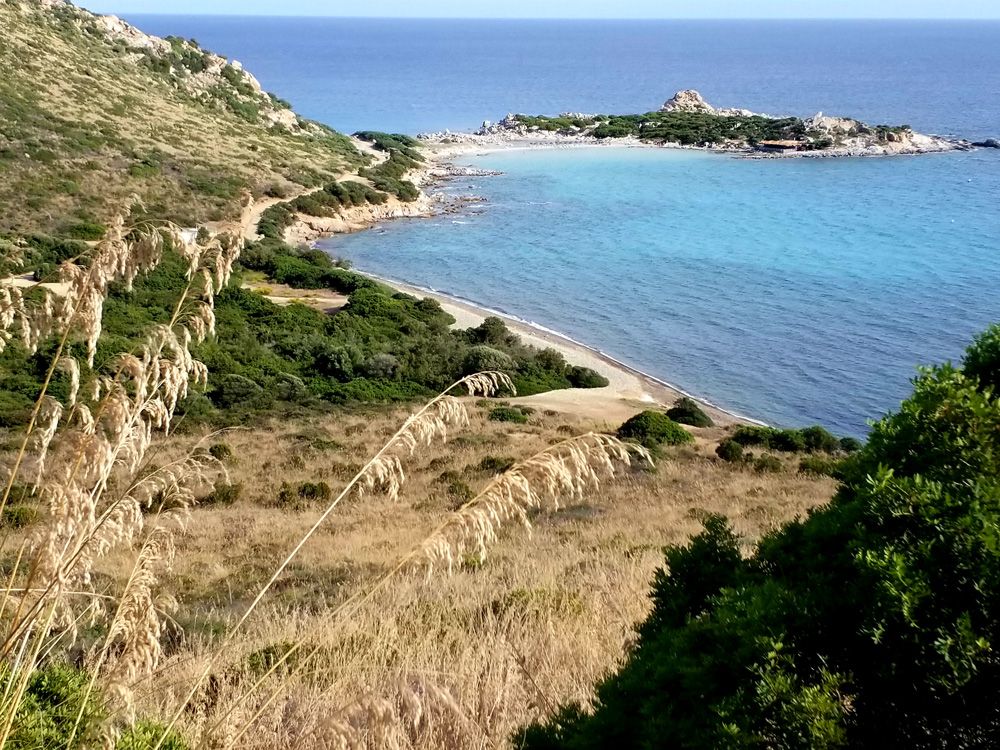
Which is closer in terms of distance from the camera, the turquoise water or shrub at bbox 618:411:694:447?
shrub at bbox 618:411:694:447

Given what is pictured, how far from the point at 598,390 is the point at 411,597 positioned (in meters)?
22.0

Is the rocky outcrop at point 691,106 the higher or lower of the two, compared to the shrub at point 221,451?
higher

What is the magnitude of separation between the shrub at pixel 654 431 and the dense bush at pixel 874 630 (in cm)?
1853

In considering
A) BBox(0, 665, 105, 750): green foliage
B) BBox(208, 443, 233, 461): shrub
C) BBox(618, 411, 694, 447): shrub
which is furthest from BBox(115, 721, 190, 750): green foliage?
BBox(618, 411, 694, 447): shrub

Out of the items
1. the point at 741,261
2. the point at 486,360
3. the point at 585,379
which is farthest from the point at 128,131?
the point at 585,379

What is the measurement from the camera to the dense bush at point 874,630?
2.18 m

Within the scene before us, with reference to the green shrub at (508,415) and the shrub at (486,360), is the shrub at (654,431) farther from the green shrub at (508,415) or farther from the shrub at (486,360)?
the shrub at (486,360)

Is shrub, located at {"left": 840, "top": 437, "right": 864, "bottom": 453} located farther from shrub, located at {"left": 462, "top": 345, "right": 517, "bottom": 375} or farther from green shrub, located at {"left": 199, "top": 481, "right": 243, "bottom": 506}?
green shrub, located at {"left": 199, "top": 481, "right": 243, "bottom": 506}

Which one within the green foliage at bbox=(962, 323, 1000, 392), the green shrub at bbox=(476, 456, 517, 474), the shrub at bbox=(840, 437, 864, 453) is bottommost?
the shrub at bbox=(840, 437, 864, 453)

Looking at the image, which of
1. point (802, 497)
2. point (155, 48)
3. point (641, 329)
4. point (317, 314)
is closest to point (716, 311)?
point (641, 329)

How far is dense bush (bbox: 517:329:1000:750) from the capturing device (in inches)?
86.0

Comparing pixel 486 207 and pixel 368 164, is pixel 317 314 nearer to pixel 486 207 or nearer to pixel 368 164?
pixel 486 207

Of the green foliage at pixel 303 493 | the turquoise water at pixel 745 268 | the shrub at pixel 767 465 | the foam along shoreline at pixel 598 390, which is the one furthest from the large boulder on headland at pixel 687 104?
the green foliage at pixel 303 493

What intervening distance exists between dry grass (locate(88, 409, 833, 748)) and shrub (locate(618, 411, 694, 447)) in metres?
0.74
